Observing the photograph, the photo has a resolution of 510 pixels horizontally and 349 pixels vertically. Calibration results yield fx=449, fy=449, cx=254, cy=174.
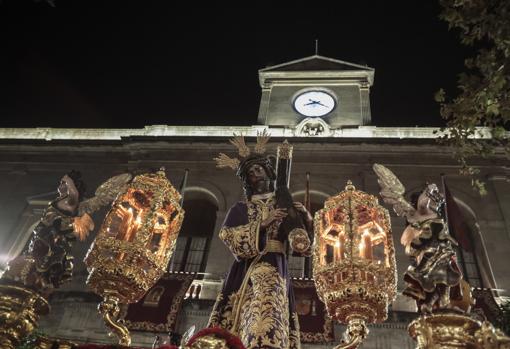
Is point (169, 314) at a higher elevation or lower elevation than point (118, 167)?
lower

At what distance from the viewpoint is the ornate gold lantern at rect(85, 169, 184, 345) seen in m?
4.71

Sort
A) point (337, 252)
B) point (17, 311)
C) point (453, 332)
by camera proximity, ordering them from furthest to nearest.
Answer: point (337, 252) < point (17, 311) < point (453, 332)

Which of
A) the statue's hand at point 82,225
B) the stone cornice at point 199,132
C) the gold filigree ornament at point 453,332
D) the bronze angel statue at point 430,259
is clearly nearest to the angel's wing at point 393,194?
the bronze angel statue at point 430,259

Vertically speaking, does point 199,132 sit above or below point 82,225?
above

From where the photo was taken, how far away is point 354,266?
15.0 feet

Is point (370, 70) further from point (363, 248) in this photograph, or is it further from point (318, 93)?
point (363, 248)

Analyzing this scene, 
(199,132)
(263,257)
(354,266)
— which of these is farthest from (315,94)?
(354,266)

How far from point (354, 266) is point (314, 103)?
1541cm

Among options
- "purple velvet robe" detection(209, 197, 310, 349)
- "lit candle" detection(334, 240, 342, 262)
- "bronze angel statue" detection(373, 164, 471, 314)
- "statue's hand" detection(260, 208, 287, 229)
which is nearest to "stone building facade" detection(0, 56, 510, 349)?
"lit candle" detection(334, 240, 342, 262)

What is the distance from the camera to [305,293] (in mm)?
11867

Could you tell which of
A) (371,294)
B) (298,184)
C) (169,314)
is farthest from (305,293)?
(371,294)

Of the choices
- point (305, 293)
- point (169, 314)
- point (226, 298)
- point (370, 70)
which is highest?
point (370, 70)

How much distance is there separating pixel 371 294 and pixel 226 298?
4.97 ft

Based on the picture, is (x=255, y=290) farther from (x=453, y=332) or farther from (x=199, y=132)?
(x=199, y=132)
